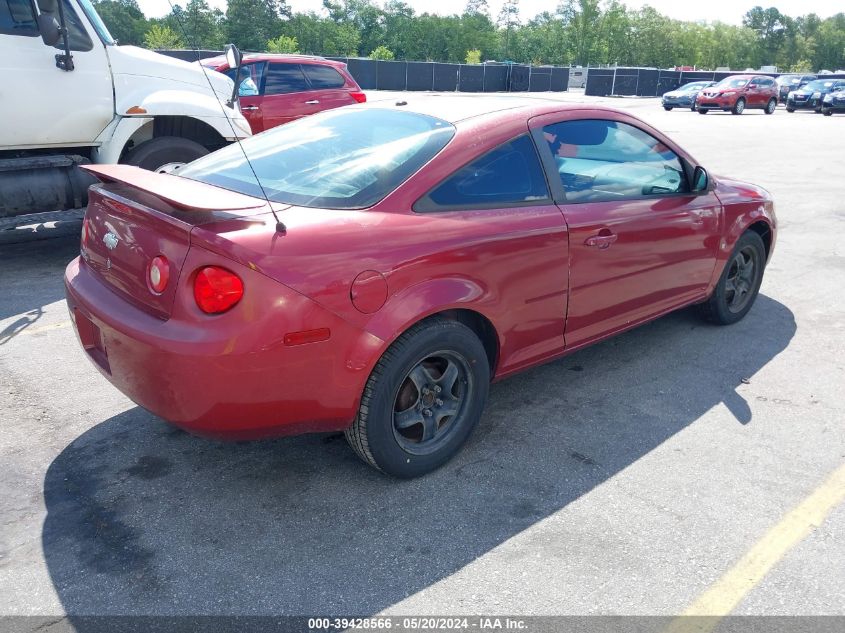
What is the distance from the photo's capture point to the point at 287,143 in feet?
11.8

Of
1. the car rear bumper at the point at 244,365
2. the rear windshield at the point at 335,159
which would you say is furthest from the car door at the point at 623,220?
the car rear bumper at the point at 244,365

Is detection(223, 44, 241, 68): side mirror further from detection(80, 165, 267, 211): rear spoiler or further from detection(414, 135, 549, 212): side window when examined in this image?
detection(414, 135, 549, 212): side window

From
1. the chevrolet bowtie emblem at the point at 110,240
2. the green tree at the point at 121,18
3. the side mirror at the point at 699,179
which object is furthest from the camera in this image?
the green tree at the point at 121,18

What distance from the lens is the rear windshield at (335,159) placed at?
9.97 feet

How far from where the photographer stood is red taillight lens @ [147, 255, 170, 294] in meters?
2.68

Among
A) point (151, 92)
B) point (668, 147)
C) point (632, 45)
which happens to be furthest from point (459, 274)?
point (632, 45)

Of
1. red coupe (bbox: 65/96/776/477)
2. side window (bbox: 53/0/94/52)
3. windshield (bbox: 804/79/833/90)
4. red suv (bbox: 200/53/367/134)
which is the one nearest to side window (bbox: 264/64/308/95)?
red suv (bbox: 200/53/367/134)

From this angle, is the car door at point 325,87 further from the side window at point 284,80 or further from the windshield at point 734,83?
the windshield at point 734,83

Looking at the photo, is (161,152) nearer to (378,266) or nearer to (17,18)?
(17,18)

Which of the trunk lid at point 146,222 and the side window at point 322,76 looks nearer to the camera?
the trunk lid at point 146,222

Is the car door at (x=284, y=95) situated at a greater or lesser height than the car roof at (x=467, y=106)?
lesser

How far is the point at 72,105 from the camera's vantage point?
236 inches

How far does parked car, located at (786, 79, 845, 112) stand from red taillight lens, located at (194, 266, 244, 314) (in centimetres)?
3857

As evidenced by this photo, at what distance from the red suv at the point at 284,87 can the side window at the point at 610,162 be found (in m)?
7.31
